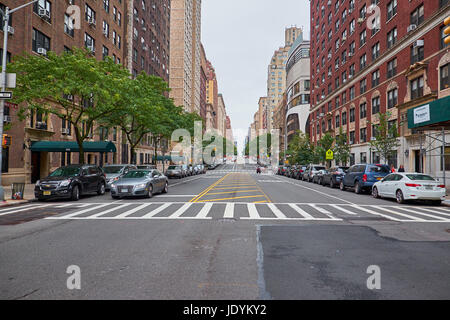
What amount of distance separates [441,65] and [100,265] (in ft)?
94.9

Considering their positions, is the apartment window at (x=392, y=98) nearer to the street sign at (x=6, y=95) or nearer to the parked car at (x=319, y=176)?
the parked car at (x=319, y=176)

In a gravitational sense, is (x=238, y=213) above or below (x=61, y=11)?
below

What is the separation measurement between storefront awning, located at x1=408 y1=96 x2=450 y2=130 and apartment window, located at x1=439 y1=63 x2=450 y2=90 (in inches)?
301

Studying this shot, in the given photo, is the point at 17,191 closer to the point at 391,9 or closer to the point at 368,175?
the point at 368,175

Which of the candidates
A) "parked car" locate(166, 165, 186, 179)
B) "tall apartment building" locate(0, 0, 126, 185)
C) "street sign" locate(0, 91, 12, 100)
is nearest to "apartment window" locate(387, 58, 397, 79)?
"parked car" locate(166, 165, 186, 179)

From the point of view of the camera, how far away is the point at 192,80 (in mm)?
103750

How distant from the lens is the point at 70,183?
1547 centimetres

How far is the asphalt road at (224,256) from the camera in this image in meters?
4.37

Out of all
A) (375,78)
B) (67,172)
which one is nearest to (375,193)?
(67,172)

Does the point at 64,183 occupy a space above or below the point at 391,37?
below

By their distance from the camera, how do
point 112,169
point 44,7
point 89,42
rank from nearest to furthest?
point 112,169 → point 44,7 → point 89,42

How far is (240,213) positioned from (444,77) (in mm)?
22929
